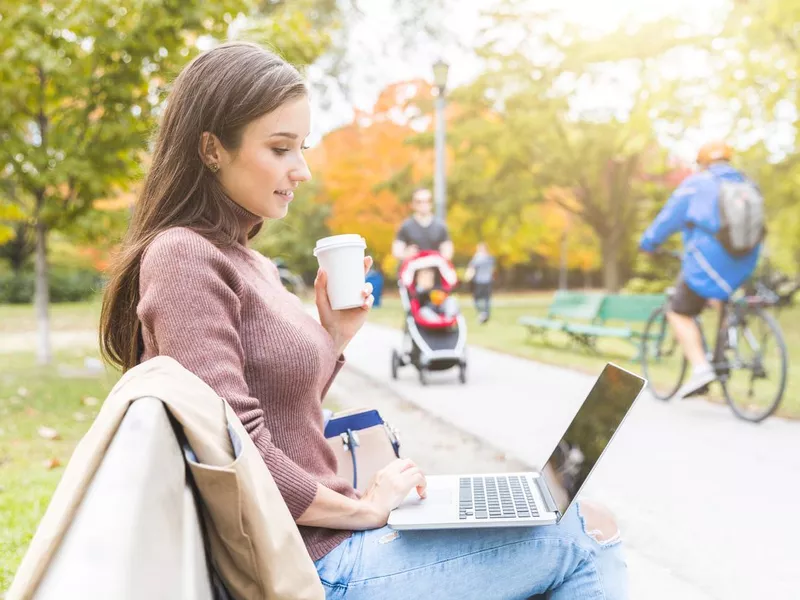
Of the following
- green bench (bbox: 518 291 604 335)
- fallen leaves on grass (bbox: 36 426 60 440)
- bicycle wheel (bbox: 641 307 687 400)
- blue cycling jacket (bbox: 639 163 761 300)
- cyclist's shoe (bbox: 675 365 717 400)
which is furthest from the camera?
green bench (bbox: 518 291 604 335)

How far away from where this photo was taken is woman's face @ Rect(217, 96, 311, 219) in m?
1.82

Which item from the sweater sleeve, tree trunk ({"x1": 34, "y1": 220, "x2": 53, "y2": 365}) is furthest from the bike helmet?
tree trunk ({"x1": 34, "y1": 220, "x2": 53, "y2": 365})

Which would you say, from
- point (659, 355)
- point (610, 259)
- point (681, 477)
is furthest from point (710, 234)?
point (610, 259)

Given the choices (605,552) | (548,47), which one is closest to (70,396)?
(605,552)

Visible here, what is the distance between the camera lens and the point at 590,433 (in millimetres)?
2051

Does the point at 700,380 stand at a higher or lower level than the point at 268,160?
lower

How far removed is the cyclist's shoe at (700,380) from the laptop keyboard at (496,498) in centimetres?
453

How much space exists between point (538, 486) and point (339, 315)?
71cm

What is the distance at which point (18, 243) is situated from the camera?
3459 centimetres

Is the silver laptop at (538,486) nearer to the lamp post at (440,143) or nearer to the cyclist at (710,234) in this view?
the cyclist at (710,234)

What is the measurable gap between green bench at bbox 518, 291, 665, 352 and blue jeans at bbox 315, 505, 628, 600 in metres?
8.35

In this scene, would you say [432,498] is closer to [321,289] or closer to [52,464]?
[321,289]

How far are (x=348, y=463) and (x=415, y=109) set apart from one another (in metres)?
24.6

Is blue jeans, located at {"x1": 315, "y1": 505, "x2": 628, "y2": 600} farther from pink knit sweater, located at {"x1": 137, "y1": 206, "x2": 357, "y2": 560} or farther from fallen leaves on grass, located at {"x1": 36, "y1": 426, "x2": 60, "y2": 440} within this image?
fallen leaves on grass, located at {"x1": 36, "y1": 426, "x2": 60, "y2": 440}
